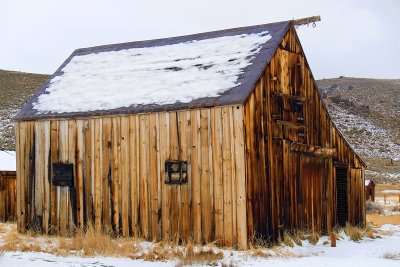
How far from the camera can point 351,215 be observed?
19.5 m

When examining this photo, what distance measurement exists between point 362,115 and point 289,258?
232 feet

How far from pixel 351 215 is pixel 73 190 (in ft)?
27.8

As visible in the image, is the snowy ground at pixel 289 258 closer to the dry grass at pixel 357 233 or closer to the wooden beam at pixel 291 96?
the dry grass at pixel 357 233

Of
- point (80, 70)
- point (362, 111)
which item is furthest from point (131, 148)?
point (362, 111)

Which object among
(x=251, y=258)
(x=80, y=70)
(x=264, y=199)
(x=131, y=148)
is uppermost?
(x=80, y=70)

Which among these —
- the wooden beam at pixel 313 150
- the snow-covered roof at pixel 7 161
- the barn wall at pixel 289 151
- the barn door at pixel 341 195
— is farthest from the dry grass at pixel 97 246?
the snow-covered roof at pixel 7 161

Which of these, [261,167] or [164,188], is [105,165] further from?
[261,167]

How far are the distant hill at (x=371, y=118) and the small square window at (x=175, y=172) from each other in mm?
41985

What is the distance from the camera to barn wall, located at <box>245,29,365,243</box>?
14391 mm

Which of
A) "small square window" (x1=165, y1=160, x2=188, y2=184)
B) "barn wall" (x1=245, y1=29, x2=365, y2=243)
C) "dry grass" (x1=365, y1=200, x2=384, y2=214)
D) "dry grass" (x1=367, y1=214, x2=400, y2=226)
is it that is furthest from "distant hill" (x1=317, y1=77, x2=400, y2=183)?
"small square window" (x1=165, y1=160, x2=188, y2=184)

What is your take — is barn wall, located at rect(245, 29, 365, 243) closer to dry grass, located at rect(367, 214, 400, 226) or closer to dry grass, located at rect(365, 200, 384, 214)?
dry grass, located at rect(367, 214, 400, 226)

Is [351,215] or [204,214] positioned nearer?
[204,214]

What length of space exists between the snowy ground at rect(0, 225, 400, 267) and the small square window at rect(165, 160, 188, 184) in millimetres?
2161

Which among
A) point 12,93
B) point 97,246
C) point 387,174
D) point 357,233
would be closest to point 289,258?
point 97,246
